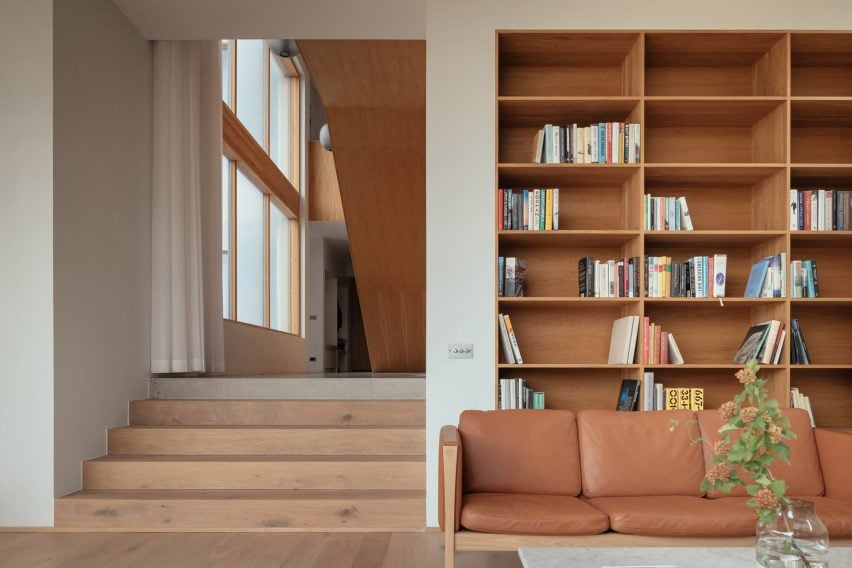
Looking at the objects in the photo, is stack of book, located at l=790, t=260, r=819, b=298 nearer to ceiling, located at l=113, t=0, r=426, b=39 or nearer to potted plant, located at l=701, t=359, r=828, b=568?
potted plant, located at l=701, t=359, r=828, b=568

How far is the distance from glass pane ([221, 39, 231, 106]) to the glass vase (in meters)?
7.03

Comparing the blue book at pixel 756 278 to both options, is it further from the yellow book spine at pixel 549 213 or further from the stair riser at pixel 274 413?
the stair riser at pixel 274 413

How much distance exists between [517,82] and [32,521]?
3.64m

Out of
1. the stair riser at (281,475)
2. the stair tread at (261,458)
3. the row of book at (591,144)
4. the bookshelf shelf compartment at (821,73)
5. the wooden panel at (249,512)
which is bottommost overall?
the wooden panel at (249,512)

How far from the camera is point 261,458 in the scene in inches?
197

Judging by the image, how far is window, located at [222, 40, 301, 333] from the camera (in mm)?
8469

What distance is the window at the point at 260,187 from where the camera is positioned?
847 cm

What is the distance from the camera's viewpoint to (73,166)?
15.3 ft

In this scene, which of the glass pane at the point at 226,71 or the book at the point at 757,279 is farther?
the glass pane at the point at 226,71

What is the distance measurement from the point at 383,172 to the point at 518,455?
4312 millimetres

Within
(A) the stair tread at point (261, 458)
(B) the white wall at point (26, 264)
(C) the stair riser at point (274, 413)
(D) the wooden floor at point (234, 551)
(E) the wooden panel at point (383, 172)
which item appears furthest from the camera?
(E) the wooden panel at point (383, 172)

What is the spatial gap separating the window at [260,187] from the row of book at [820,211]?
533 cm

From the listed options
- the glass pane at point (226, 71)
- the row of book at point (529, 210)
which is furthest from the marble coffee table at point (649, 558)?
the glass pane at point (226, 71)

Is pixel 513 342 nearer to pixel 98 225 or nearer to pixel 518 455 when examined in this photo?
pixel 518 455
